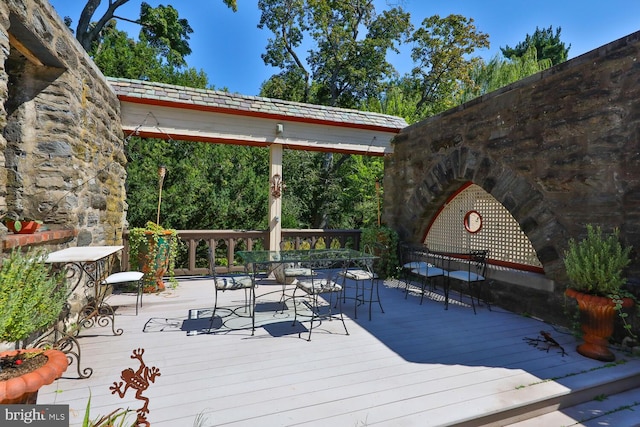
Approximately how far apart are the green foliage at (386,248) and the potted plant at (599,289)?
10.2 feet

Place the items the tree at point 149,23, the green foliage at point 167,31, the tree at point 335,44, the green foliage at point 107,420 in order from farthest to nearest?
the tree at point 335,44 → the green foliage at point 167,31 → the tree at point 149,23 → the green foliage at point 107,420

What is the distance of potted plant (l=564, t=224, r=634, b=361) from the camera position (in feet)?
9.25

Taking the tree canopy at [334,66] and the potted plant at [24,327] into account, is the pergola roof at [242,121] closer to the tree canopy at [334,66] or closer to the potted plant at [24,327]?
the potted plant at [24,327]

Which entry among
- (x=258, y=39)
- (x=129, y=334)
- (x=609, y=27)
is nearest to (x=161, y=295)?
(x=129, y=334)

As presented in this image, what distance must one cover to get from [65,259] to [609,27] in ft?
34.8

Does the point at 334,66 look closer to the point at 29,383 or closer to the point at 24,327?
the point at 24,327

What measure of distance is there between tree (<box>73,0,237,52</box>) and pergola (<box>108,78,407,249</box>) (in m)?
6.98

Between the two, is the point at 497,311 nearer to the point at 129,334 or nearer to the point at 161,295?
the point at 129,334

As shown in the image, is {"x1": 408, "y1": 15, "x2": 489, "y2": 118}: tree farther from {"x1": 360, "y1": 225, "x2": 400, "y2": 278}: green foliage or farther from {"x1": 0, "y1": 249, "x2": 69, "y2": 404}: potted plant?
{"x1": 0, "y1": 249, "x2": 69, "y2": 404}: potted plant

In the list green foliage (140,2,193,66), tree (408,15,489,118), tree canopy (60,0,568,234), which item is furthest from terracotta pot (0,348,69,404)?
tree (408,15,489,118)

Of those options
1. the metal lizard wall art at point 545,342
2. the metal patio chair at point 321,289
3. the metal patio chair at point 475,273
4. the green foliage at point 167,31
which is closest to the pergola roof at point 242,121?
the metal patio chair at point 321,289

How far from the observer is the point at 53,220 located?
10.9ft

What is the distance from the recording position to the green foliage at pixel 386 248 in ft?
19.6

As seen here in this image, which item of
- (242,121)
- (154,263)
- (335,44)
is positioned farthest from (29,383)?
(335,44)
